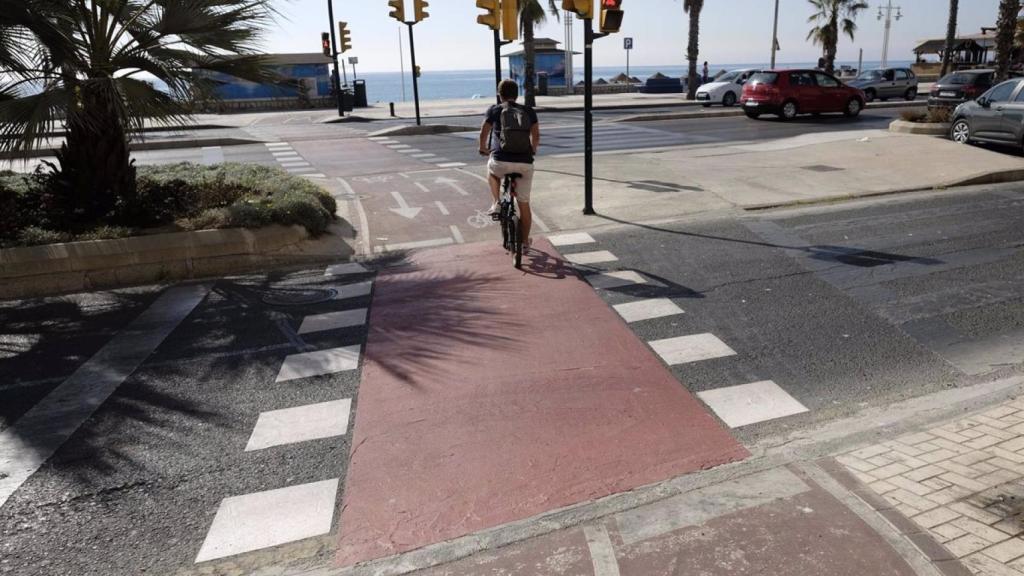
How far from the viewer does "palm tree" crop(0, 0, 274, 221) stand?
7559mm

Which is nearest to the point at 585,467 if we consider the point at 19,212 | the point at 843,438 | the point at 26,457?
the point at 843,438

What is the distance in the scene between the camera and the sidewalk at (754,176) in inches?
433

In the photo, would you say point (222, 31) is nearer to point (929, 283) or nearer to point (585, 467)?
point (585, 467)

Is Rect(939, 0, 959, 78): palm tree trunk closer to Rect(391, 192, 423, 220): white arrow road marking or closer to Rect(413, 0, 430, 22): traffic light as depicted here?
Rect(413, 0, 430, 22): traffic light

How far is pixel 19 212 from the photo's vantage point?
8.70m

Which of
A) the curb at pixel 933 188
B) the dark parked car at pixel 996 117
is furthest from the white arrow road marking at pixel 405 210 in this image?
the dark parked car at pixel 996 117

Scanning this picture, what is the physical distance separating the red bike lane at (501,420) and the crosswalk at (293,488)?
136 mm

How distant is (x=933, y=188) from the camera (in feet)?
38.8

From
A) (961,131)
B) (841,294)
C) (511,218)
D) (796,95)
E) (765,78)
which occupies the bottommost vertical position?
(841,294)

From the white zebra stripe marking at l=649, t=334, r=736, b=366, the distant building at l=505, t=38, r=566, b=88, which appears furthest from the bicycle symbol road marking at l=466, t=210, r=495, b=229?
the distant building at l=505, t=38, r=566, b=88

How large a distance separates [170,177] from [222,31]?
3.57m

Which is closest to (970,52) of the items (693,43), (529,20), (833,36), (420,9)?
(833,36)

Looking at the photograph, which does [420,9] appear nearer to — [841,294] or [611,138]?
[611,138]

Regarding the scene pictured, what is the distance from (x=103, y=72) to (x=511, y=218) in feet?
16.4
